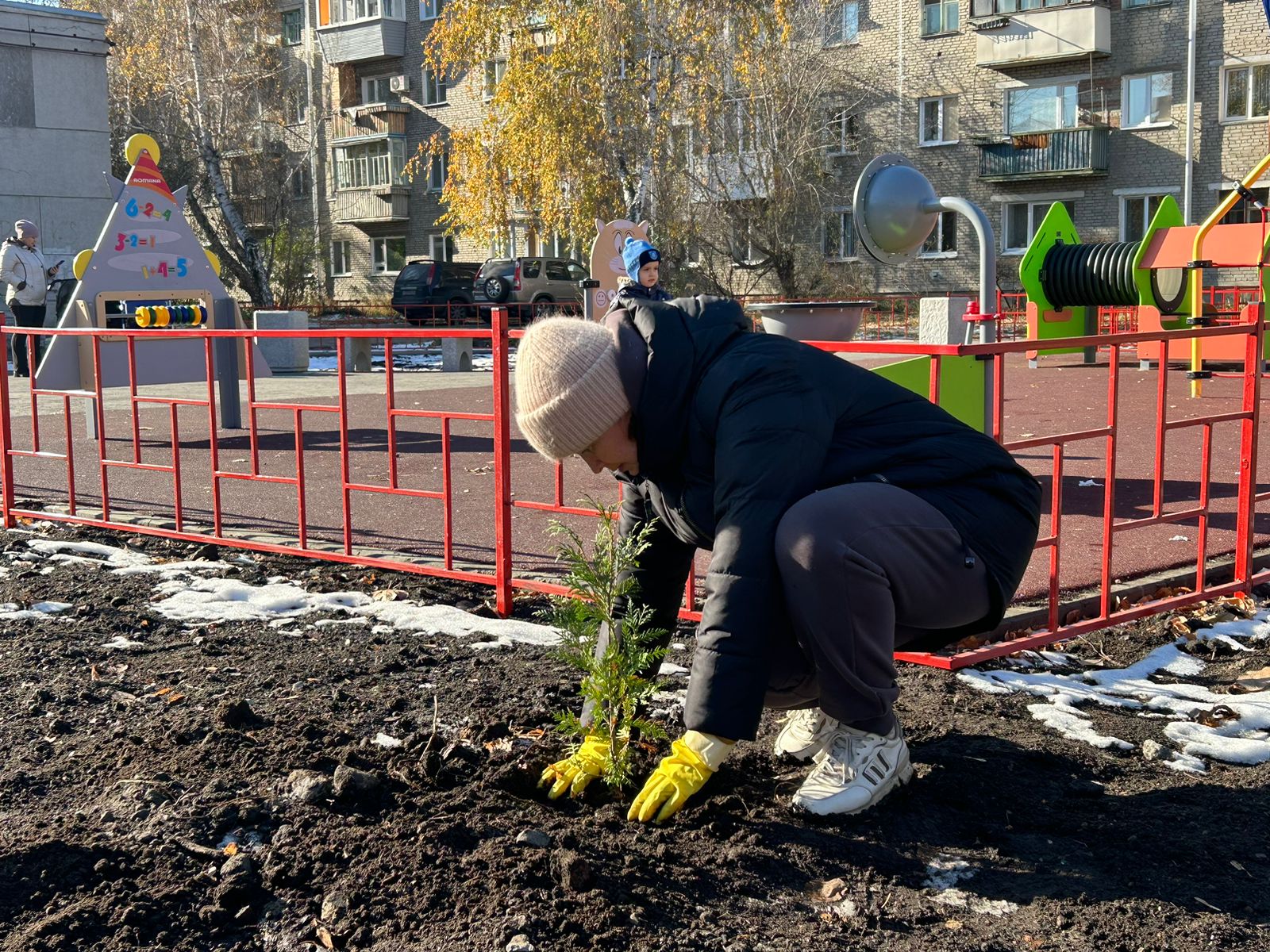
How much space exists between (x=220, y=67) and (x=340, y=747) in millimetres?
39945

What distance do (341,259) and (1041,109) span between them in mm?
26616

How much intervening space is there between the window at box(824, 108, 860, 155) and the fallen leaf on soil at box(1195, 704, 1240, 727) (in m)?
34.2

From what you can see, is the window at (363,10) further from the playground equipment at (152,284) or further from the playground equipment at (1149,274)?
the playground equipment at (152,284)

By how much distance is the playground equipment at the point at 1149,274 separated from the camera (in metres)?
14.7

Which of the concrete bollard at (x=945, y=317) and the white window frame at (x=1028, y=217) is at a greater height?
the white window frame at (x=1028, y=217)

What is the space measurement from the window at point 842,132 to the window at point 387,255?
57.6ft

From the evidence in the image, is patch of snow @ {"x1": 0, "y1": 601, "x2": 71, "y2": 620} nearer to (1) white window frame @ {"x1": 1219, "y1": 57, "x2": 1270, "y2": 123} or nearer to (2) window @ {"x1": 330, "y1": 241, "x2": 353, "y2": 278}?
(1) white window frame @ {"x1": 1219, "y1": 57, "x2": 1270, "y2": 123}

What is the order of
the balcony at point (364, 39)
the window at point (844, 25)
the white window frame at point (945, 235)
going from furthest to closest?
the balcony at point (364, 39) → the window at point (844, 25) → the white window frame at point (945, 235)

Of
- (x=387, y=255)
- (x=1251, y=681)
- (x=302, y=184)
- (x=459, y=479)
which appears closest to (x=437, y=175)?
(x=387, y=255)

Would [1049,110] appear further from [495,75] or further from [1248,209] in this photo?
[495,75]

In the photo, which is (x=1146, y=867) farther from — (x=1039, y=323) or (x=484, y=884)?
(x=1039, y=323)

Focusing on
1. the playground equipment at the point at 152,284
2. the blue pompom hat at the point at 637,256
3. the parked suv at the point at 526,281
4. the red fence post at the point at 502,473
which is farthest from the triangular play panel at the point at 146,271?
the parked suv at the point at 526,281

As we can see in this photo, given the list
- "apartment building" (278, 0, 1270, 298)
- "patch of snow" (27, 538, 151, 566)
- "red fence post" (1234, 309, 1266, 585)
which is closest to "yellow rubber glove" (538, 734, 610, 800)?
"red fence post" (1234, 309, 1266, 585)

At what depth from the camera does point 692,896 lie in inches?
107
